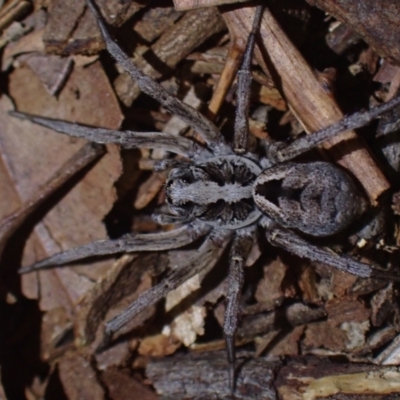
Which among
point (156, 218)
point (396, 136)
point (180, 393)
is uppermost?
point (156, 218)

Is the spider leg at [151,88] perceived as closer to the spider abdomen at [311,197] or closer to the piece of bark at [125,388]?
the spider abdomen at [311,197]

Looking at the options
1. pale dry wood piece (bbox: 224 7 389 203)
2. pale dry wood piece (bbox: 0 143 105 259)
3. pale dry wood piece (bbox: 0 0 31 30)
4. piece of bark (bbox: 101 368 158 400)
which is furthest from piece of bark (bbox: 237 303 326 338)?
pale dry wood piece (bbox: 0 0 31 30)

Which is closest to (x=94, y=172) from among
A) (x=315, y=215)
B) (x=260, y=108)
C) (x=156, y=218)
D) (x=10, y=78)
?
(x=156, y=218)

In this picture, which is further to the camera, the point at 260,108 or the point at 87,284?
the point at 87,284

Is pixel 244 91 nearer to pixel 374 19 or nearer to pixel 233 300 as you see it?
pixel 374 19

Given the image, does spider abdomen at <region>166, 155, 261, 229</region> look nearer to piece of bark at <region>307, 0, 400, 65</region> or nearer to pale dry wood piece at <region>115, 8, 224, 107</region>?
pale dry wood piece at <region>115, 8, 224, 107</region>

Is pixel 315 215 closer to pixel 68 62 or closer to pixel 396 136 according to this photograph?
pixel 396 136

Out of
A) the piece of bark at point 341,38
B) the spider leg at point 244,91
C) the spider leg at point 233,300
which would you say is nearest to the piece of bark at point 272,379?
the spider leg at point 233,300
